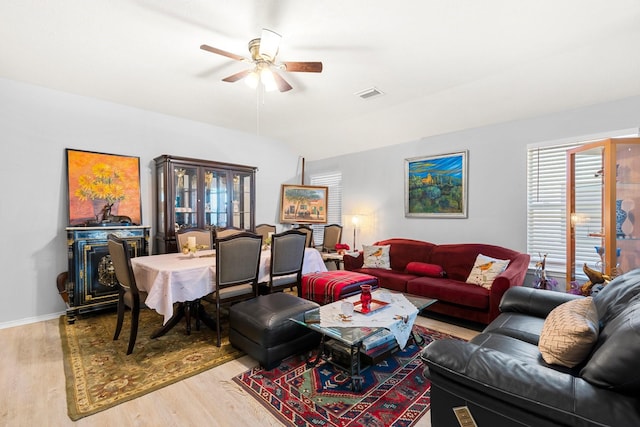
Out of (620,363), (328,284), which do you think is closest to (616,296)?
(620,363)

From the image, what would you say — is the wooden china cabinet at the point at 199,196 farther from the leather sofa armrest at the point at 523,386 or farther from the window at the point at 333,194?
the leather sofa armrest at the point at 523,386

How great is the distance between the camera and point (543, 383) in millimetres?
1204

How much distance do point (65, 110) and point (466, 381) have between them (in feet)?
16.2

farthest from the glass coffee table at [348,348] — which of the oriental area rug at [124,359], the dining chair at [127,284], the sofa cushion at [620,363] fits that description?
the dining chair at [127,284]

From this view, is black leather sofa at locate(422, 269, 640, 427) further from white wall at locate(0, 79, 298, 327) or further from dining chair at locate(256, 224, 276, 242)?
white wall at locate(0, 79, 298, 327)

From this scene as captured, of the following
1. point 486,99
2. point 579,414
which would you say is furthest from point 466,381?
point 486,99

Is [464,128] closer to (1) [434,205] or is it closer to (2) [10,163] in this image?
(1) [434,205]

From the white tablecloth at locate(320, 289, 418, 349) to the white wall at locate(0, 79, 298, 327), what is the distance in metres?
3.29

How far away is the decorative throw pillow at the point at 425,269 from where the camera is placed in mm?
3861

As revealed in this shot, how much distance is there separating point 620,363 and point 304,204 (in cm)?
509

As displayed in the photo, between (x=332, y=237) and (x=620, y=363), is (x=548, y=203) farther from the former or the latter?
(x=332, y=237)

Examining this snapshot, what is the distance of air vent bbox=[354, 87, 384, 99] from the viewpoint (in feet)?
11.6

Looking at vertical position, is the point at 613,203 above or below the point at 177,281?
above

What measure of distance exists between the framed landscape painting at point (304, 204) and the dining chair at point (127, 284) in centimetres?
340
